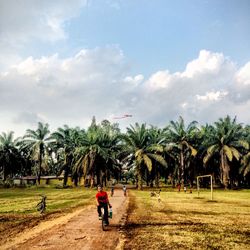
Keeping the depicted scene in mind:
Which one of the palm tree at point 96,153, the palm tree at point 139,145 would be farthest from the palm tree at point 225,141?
the palm tree at point 96,153

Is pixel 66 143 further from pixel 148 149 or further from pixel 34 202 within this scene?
pixel 34 202

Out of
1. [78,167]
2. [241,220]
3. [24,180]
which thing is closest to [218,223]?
[241,220]

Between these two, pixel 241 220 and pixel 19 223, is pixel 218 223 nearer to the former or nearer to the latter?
pixel 241 220

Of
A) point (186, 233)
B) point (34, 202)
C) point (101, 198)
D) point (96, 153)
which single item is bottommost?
point (186, 233)

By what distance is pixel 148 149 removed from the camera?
188 feet

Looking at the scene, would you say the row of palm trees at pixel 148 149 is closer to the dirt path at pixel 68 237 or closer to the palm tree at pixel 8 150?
the palm tree at pixel 8 150

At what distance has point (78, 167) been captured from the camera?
5912 cm

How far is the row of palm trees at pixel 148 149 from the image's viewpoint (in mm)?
57812

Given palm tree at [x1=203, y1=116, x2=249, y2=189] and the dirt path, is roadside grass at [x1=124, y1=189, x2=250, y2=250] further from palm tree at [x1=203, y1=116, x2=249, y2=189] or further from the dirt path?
palm tree at [x1=203, y1=116, x2=249, y2=189]

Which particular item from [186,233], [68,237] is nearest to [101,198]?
[68,237]

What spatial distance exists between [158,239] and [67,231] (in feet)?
12.3

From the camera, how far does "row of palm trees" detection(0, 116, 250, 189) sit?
57812 millimetres

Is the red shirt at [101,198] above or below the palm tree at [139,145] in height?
below

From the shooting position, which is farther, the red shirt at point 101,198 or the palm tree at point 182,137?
the palm tree at point 182,137
